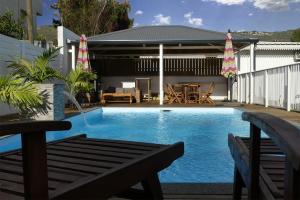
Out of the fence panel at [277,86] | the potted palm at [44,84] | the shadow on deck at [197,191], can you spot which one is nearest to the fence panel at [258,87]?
the fence panel at [277,86]

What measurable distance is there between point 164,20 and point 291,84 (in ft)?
247

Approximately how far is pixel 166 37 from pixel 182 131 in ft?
23.3

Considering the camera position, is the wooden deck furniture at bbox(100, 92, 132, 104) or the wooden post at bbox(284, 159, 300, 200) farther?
the wooden deck furniture at bbox(100, 92, 132, 104)

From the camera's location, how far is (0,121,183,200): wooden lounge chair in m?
1.53

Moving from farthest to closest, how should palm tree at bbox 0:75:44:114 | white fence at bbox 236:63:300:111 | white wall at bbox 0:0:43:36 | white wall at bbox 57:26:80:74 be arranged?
white wall at bbox 0:0:43:36 < white wall at bbox 57:26:80:74 < white fence at bbox 236:63:300:111 < palm tree at bbox 0:75:44:114

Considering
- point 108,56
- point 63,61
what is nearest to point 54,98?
point 63,61

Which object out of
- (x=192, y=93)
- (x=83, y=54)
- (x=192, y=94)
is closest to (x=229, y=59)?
(x=192, y=93)

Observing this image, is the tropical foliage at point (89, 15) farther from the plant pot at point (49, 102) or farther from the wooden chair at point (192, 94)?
the plant pot at point (49, 102)

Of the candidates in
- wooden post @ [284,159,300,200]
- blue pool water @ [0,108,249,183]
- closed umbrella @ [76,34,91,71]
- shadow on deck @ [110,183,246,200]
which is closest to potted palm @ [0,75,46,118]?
blue pool water @ [0,108,249,183]

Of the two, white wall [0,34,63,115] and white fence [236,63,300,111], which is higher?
white wall [0,34,63,115]

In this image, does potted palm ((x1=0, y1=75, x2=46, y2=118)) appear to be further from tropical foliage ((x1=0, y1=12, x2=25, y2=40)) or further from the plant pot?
tropical foliage ((x1=0, y1=12, x2=25, y2=40))

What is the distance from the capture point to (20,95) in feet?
28.3

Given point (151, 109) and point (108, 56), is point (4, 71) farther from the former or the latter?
point (108, 56)

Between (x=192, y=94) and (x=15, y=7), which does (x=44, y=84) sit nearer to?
(x=192, y=94)
